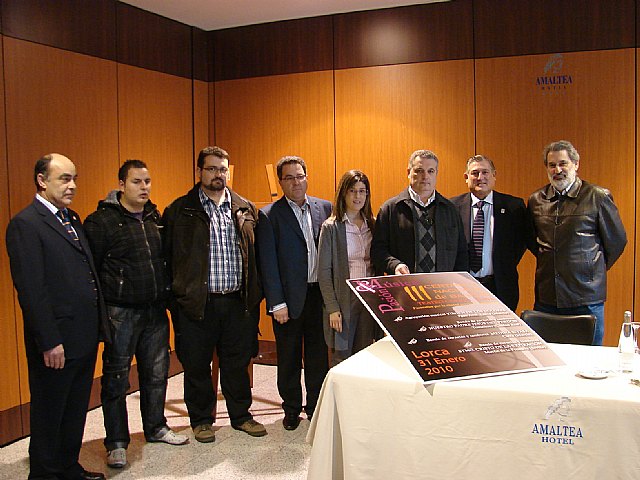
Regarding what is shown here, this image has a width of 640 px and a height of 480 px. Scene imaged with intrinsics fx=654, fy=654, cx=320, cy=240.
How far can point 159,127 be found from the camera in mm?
5203

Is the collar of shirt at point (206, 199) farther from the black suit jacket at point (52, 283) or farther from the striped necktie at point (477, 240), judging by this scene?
the striped necktie at point (477, 240)

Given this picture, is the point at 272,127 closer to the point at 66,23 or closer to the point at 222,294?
the point at 66,23

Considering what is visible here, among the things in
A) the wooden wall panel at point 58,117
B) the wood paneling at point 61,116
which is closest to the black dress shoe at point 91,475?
the wooden wall panel at point 58,117

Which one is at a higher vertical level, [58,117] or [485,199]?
[58,117]

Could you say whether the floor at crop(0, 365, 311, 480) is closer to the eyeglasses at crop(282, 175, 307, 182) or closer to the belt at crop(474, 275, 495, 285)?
the belt at crop(474, 275, 495, 285)

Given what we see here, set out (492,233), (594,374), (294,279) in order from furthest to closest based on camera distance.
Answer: (294,279) → (492,233) → (594,374)

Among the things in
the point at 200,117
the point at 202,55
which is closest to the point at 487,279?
the point at 200,117

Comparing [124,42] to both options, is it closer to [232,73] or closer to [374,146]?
[232,73]

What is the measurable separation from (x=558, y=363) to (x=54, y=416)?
2290mm

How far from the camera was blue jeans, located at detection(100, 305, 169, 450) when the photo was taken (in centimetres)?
354

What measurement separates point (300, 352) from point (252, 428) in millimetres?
542

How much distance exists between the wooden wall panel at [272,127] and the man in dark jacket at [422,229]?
186cm

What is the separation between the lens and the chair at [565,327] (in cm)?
309

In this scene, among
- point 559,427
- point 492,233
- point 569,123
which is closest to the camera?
point 559,427
